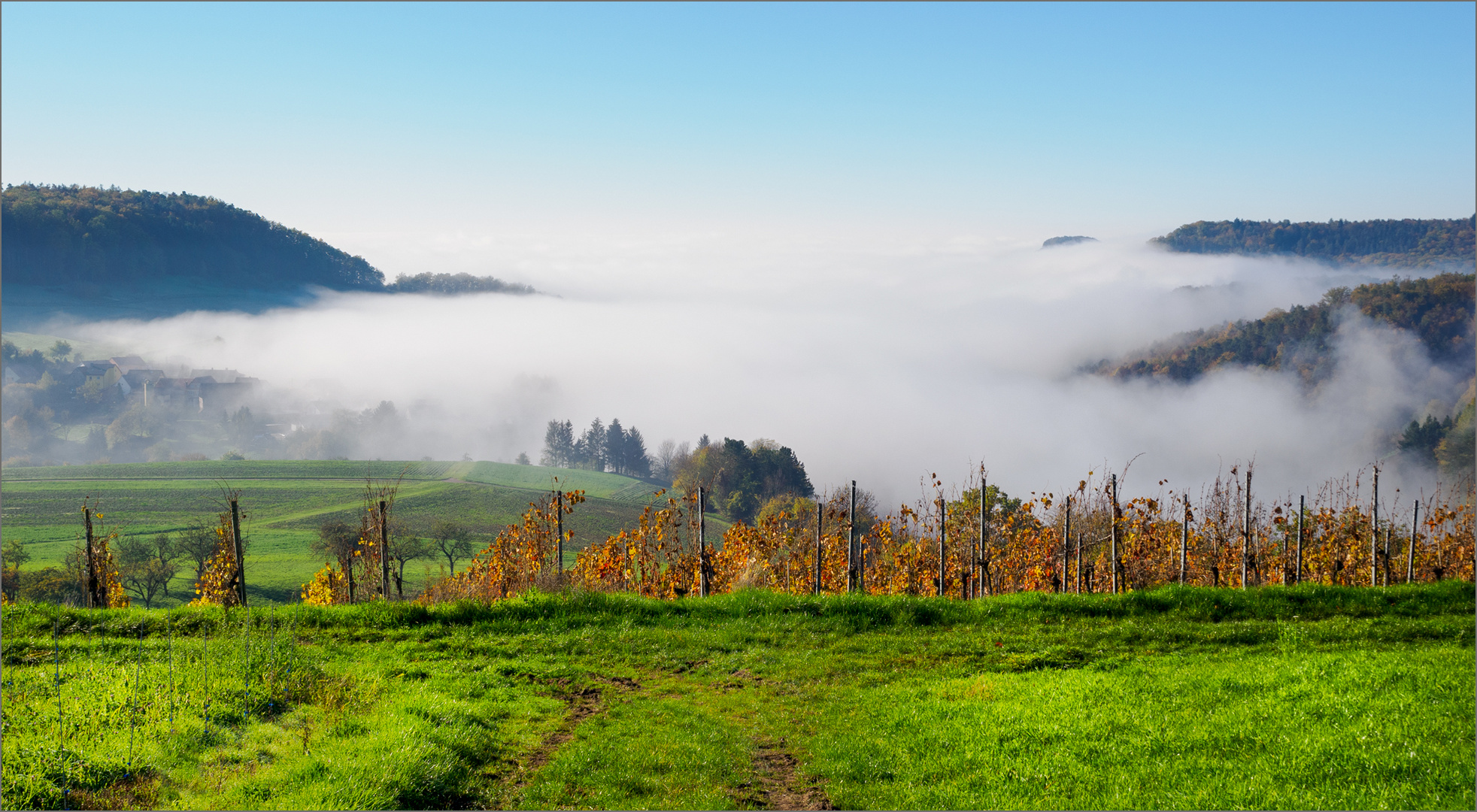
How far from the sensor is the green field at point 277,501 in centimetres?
5169

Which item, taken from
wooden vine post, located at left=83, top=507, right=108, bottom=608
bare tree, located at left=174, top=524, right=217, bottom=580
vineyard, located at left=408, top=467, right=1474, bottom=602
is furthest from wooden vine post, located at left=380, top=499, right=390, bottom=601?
bare tree, located at left=174, top=524, right=217, bottom=580

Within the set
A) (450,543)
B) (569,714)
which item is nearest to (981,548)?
(569,714)

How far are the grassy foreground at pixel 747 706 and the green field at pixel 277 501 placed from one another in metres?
35.4

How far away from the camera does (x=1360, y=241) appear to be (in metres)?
148

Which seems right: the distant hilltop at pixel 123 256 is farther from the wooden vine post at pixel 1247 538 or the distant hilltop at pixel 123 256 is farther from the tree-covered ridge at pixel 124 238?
the wooden vine post at pixel 1247 538

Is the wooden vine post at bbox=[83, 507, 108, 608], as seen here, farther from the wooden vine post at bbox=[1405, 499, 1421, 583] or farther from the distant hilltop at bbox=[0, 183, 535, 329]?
the distant hilltop at bbox=[0, 183, 535, 329]

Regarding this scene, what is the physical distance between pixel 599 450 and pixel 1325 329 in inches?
4395

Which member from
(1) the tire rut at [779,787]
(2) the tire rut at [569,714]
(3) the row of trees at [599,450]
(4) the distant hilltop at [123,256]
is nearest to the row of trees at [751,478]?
(3) the row of trees at [599,450]

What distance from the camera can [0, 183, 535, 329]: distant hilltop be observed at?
15725 centimetres

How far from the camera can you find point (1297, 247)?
155 m

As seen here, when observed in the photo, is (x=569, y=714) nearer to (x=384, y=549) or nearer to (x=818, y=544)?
(x=384, y=549)

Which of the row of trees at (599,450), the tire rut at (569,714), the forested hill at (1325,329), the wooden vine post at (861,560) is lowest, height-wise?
the row of trees at (599,450)

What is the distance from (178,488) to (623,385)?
124606 mm

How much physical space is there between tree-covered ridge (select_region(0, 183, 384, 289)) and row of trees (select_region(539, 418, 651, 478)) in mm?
113485
